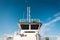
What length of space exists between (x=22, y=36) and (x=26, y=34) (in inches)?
12.4

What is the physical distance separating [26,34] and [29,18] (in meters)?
1.24

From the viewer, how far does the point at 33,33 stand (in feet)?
44.9

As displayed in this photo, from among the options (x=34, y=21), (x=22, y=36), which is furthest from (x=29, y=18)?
(x=22, y=36)

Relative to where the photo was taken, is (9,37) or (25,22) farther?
(9,37)

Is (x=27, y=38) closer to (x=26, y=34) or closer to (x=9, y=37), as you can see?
(x=26, y=34)

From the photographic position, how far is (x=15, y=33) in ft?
44.9

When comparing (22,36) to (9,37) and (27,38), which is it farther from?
(9,37)

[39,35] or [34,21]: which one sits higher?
[34,21]

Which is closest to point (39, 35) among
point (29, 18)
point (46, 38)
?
point (46, 38)

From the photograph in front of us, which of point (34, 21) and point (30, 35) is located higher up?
point (34, 21)

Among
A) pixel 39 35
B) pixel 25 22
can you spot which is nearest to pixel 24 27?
pixel 25 22

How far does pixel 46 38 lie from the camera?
1422cm

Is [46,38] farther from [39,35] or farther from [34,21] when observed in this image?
[34,21]

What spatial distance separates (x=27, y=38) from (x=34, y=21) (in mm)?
1294
